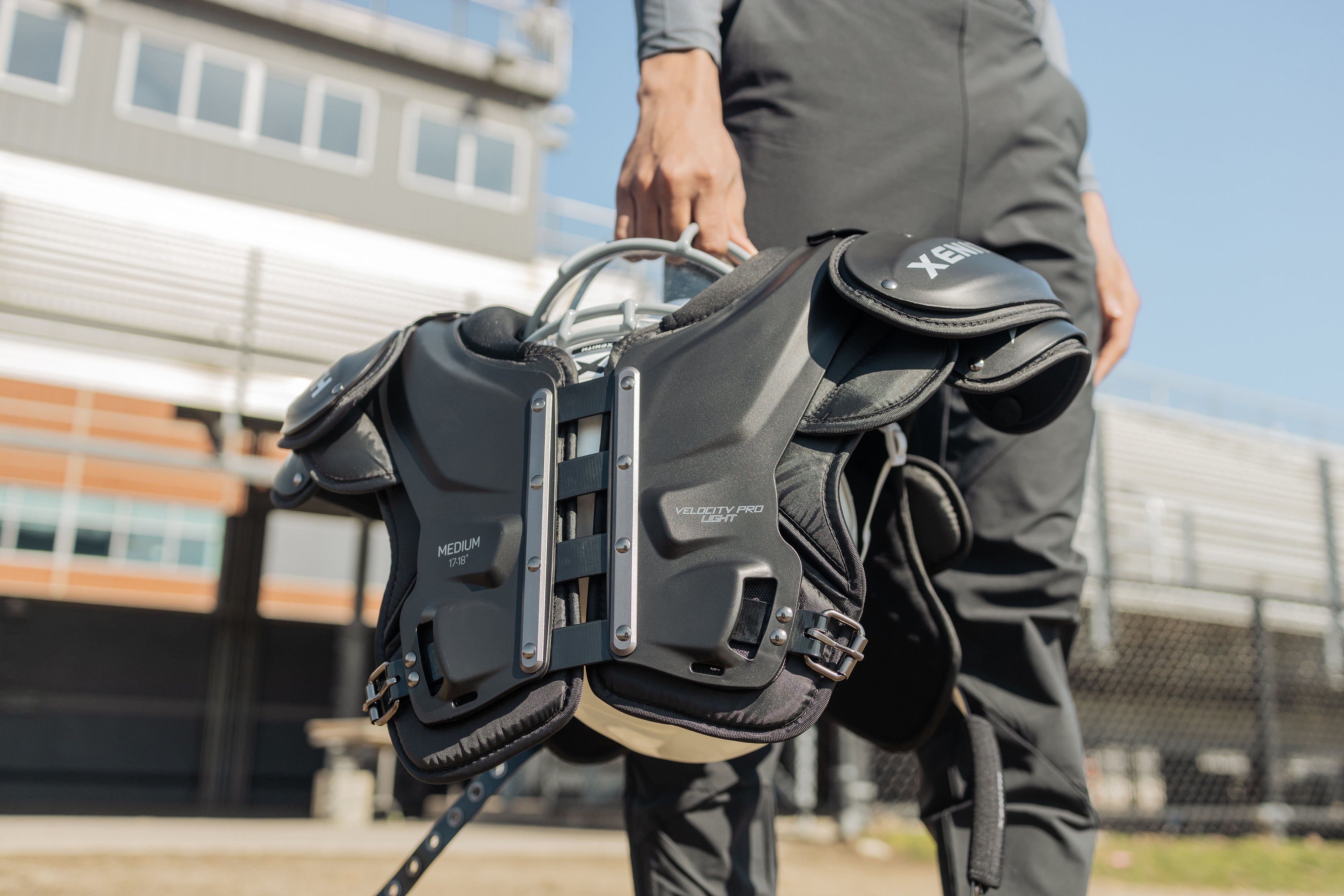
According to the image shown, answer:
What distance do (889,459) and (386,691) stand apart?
517 millimetres

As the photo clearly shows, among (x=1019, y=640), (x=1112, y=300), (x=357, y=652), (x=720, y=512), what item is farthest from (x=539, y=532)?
(x=357, y=652)

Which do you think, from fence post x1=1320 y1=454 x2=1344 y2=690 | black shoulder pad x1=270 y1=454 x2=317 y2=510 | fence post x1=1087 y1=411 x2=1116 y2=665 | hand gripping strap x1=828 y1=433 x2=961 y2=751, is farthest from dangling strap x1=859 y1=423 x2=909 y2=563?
fence post x1=1320 y1=454 x2=1344 y2=690

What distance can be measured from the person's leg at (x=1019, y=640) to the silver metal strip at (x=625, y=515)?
51 centimetres

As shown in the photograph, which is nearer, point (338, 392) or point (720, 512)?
point (720, 512)

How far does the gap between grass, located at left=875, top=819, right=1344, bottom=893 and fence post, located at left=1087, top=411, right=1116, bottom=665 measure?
1327mm

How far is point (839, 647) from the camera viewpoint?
0.77 metres

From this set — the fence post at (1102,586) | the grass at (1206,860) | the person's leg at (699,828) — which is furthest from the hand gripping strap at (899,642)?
the fence post at (1102,586)

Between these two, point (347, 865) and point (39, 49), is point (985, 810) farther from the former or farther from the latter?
point (39, 49)

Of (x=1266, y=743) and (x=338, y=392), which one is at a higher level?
(x=338, y=392)

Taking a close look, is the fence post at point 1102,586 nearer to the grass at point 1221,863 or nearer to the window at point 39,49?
the grass at point 1221,863

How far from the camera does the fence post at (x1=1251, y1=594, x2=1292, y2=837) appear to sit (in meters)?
5.59

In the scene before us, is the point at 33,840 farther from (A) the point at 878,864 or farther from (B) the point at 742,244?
(B) the point at 742,244

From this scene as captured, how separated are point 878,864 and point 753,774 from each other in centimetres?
336

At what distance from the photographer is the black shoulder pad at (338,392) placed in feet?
3.21
